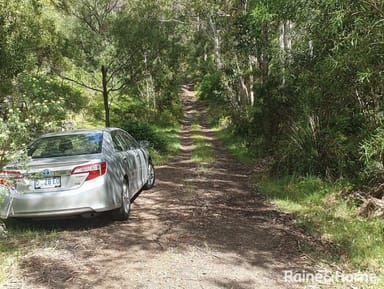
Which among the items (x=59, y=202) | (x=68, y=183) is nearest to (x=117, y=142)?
(x=68, y=183)

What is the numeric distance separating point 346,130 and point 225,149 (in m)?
8.46

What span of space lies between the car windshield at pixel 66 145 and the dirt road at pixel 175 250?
117 cm

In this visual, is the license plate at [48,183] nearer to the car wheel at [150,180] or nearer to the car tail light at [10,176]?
the car tail light at [10,176]

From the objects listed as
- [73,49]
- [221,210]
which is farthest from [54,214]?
[73,49]

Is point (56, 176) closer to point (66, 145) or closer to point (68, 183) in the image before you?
point (68, 183)

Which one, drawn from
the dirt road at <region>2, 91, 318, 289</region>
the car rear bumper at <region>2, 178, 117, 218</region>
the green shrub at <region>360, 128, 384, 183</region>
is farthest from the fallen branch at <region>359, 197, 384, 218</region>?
the car rear bumper at <region>2, 178, 117, 218</region>

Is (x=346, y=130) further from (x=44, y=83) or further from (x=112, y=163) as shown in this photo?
→ (x=44, y=83)

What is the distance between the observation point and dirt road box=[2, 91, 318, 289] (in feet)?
13.3

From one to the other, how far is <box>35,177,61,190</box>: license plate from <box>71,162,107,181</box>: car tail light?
0.82 ft

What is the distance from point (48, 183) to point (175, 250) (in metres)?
→ 2.07

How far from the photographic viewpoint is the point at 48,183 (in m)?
5.44

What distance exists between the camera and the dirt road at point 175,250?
13.3 feet

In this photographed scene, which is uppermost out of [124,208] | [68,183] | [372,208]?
[68,183]

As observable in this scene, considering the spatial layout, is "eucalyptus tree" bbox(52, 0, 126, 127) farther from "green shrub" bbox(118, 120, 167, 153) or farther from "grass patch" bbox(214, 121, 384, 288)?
"grass patch" bbox(214, 121, 384, 288)
